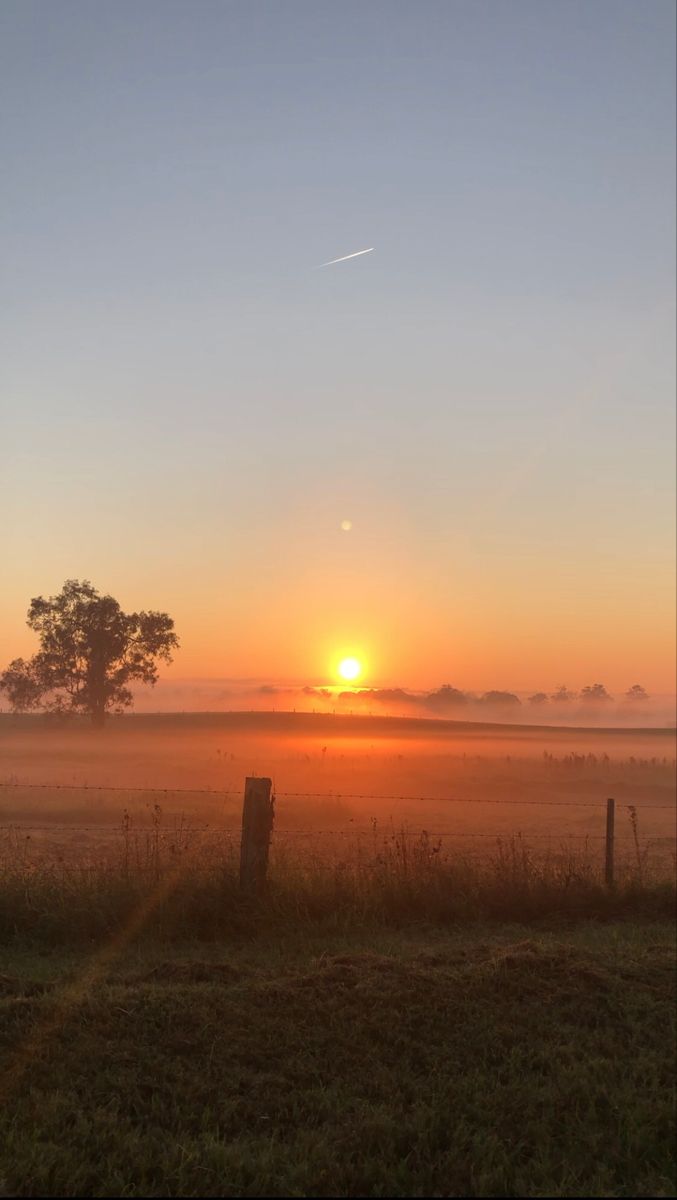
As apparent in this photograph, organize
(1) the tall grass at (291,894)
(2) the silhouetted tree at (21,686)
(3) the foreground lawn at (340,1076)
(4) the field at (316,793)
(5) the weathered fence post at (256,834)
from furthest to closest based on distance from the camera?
(2) the silhouetted tree at (21,686)
(4) the field at (316,793)
(5) the weathered fence post at (256,834)
(1) the tall grass at (291,894)
(3) the foreground lawn at (340,1076)

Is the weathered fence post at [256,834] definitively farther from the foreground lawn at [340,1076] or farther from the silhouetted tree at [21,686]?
the silhouetted tree at [21,686]

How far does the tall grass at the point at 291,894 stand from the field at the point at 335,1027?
3cm

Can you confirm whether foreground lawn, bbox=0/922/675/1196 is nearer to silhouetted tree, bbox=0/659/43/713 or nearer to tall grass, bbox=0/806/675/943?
tall grass, bbox=0/806/675/943

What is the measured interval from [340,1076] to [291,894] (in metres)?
4.34

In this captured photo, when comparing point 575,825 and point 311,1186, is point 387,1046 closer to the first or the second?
point 311,1186

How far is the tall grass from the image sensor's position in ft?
31.1

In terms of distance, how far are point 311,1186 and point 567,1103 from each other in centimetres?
186

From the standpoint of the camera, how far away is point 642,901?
1141cm

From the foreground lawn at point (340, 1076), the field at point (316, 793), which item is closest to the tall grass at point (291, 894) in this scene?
the foreground lawn at point (340, 1076)

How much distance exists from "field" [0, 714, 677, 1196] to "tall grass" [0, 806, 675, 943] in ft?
0.10

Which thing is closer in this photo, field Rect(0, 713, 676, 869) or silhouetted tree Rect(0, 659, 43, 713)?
field Rect(0, 713, 676, 869)

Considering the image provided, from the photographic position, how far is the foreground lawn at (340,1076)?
470cm

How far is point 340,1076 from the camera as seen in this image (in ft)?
18.9

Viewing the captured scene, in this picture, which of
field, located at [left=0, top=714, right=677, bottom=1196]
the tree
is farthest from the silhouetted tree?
field, located at [left=0, top=714, right=677, bottom=1196]
